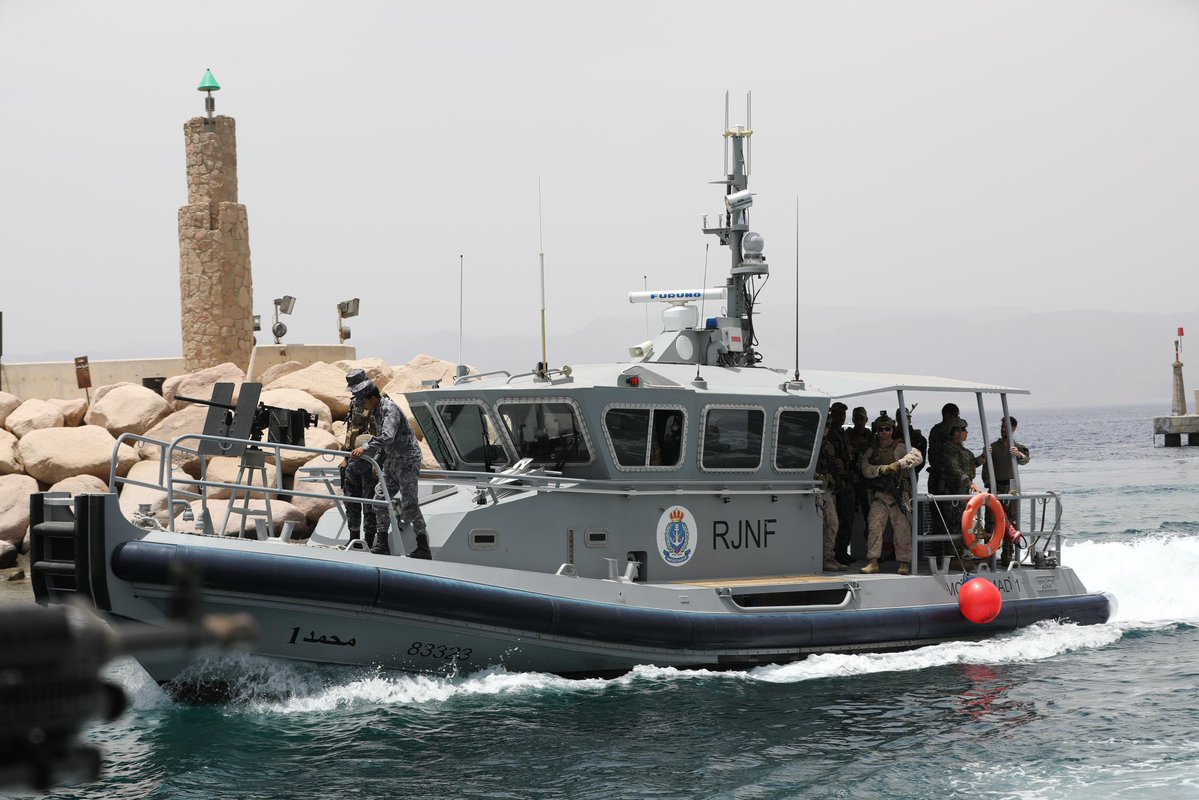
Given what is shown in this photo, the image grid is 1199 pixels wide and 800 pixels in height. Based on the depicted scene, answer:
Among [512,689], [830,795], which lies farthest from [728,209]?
[830,795]

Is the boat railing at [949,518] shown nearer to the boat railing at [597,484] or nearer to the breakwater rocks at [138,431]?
the boat railing at [597,484]

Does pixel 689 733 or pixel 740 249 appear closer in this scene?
pixel 689 733

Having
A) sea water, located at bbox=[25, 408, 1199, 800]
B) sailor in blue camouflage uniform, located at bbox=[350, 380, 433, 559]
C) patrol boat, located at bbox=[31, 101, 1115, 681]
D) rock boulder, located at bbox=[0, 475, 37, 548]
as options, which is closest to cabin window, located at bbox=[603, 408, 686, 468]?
patrol boat, located at bbox=[31, 101, 1115, 681]

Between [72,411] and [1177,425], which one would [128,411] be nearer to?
[72,411]

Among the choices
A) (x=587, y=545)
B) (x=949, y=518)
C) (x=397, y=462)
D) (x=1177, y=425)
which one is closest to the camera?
(x=397, y=462)

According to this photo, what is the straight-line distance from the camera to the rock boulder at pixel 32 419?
74.1 ft

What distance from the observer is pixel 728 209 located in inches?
455

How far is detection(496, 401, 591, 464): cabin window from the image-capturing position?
9500mm

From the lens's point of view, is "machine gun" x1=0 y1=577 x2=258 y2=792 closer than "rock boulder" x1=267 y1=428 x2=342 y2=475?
Yes

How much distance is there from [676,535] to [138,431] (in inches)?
583

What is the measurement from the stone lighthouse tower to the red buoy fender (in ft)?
65.3

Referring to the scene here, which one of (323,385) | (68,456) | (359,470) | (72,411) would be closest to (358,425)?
(359,470)

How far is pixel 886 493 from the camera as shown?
35.1ft

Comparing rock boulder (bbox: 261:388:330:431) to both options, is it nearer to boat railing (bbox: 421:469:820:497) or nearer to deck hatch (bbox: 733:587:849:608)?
boat railing (bbox: 421:469:820:497)
